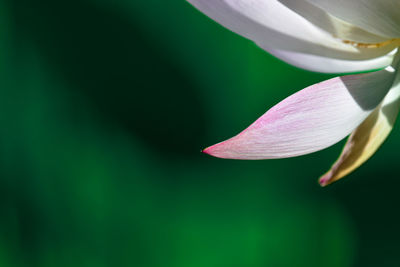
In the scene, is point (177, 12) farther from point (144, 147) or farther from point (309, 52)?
point (309, 52)

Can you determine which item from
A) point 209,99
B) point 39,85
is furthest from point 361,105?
point 39,85

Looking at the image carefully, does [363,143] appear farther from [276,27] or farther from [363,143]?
[276,27]

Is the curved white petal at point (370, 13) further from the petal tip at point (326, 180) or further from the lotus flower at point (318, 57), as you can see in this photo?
the petal tip at point (326, 180)

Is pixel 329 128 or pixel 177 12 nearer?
pixel 329 128

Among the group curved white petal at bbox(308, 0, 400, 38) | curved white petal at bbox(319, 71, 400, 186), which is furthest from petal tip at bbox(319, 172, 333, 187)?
curved white petal at bbox(308, 0, 400, 38)

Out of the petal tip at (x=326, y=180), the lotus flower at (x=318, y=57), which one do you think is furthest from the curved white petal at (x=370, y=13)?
the petal tip at (x=326, y=180)

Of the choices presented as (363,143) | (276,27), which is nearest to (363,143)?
(363,143)
